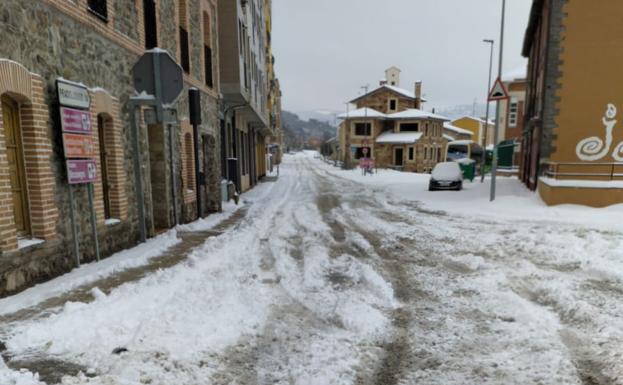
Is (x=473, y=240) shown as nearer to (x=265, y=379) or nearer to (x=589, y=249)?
(x=589, y=249)

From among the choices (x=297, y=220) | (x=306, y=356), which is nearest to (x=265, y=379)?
(x=306, y=356)

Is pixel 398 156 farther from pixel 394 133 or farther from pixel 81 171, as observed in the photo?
pixel 81 171

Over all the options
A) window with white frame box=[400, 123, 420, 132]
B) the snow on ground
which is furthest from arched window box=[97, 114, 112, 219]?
window with white frame box=[400, 123, 420, 132]

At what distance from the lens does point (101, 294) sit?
4219 millimetres

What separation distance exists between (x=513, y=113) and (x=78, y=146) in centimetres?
3750

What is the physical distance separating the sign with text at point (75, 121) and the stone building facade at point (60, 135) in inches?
4.4

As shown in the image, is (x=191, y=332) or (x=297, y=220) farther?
(x=297, y=220)

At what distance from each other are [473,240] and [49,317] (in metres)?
7.46

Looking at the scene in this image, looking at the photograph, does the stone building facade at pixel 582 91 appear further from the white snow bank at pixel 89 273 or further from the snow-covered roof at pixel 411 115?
the snow-covered roof at pixel 411 115

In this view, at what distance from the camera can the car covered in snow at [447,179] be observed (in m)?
19.0

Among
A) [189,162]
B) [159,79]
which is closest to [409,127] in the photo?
[189,162]

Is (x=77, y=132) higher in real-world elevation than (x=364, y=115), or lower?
lower

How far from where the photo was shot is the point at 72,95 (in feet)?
17.2

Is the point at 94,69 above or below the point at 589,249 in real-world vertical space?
above
